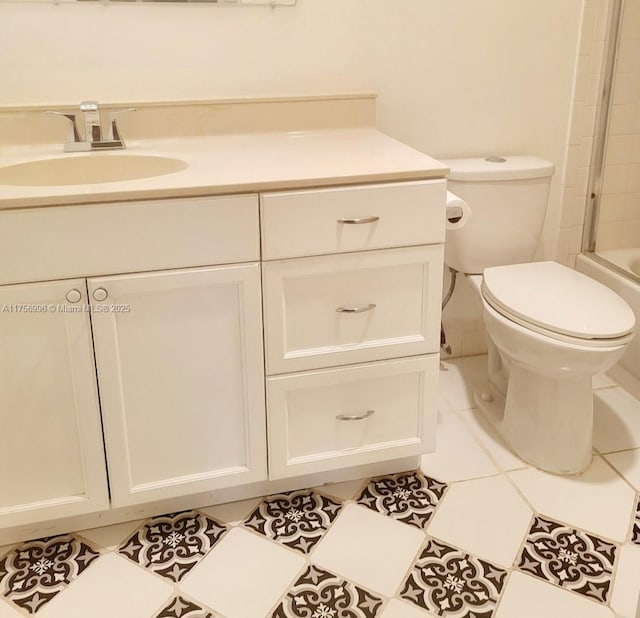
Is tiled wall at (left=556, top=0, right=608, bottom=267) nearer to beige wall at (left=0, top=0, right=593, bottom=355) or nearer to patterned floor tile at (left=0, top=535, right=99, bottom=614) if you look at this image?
beige wall at (left=0, top=0, right=593, bottom=355)

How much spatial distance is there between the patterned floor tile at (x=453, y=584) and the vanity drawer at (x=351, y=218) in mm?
709

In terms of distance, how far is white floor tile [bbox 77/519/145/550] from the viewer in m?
1.64

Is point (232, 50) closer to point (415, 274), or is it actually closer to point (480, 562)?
point (415, 274)

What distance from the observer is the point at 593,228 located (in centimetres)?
238

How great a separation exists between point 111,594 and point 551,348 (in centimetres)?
114

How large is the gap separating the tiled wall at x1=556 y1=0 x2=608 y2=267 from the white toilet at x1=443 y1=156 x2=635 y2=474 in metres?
0.25

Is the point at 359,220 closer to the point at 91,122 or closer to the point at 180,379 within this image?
the point at 180,379

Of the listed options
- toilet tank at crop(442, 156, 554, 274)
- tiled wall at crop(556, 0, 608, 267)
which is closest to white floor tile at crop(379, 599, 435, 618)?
toilet tank at crop(442, 156, 554, 274)

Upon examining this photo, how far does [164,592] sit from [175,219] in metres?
0.79

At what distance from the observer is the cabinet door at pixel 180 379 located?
1.47 metres

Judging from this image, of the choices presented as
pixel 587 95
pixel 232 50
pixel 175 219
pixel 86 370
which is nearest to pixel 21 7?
pixel 232 50

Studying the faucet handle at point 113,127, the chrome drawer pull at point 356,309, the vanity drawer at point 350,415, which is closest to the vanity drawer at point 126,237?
the chrome drawer pull at point 356,309

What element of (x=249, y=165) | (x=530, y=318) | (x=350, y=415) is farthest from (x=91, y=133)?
(x=530, y=318)

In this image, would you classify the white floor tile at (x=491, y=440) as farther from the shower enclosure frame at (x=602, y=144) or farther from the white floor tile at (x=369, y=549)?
the shower enclosure frame at (x=602, y=144)
